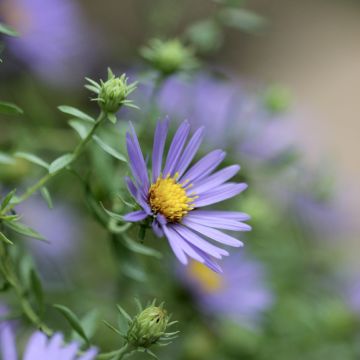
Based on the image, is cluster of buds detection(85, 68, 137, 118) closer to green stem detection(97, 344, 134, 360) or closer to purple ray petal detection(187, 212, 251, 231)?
purple ray petal detection(187, 212, 251, 231)

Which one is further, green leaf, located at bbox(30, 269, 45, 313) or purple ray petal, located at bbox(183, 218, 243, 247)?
green leaf, located at bbox(30, 269, 45, 313)

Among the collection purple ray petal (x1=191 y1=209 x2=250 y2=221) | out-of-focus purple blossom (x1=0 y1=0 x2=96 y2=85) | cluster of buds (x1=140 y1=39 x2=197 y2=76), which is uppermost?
out-of-focus purple blossom (x1=0 y1=0 x2=96 y2=85)

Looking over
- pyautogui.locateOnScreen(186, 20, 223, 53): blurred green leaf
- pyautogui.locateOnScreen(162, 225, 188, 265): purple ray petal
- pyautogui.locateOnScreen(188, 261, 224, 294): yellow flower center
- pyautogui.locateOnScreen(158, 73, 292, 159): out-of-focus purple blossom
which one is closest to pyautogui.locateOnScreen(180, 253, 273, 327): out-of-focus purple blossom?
pyautogui.locateOnScreen(188, 261, 224, 294): yellow flower center

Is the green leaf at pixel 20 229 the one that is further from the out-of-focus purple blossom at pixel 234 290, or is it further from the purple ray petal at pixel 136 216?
the out-of-focus purple blossom at pixel 234 290

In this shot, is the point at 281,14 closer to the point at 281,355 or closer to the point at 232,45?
the point at 232,45

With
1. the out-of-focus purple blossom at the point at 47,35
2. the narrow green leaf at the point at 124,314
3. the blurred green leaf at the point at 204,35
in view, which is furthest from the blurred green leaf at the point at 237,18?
the narrow green leaf at the point at 124,314

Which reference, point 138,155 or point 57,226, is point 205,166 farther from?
point 57,226
